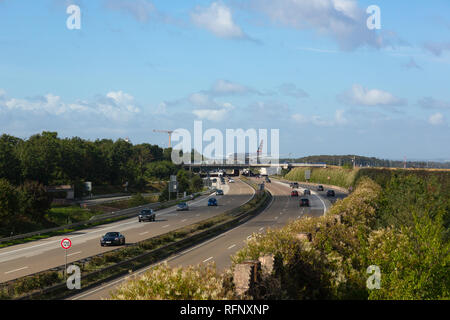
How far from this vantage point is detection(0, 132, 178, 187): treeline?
85.8m

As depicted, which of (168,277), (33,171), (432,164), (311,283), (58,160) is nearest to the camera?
(168,277)

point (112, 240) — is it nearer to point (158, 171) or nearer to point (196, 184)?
point (196, 184)

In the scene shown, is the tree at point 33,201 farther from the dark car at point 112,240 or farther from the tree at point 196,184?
the tree at point 196,184

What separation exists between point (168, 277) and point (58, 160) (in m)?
95.8

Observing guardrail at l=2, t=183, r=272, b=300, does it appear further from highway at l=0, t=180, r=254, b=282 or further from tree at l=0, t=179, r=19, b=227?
tree at l=0, t=179, r=19, b=227

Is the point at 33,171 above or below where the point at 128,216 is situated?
above

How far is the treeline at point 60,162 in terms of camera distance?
3376 inches

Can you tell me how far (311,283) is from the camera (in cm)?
1460

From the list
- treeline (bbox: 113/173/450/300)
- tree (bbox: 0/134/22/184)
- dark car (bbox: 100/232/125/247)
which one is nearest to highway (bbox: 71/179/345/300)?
treeline (bbox: 113/173/450/300)

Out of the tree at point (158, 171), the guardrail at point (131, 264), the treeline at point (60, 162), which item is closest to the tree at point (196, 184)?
the treeline at point (60, 162)

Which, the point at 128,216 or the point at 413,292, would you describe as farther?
the point at 128,216
